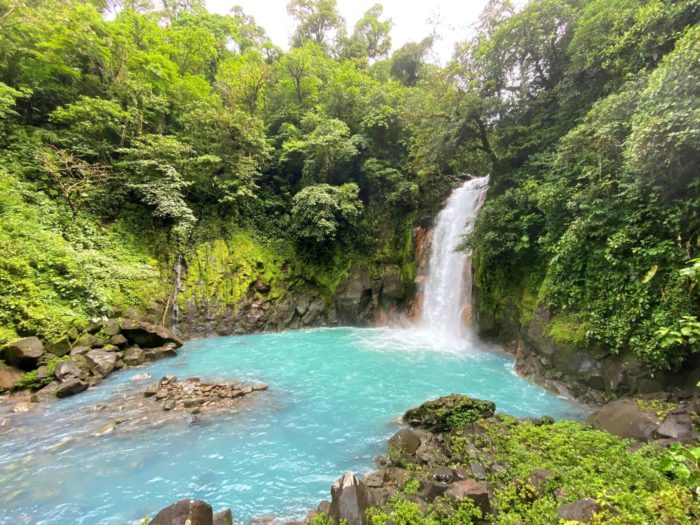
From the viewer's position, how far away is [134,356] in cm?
920

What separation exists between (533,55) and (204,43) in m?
20.0

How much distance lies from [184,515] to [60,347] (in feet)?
25.2

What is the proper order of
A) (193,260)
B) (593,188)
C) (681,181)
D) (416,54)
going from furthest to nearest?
(416,54)
(193,260)
(593,188)
(681,181)

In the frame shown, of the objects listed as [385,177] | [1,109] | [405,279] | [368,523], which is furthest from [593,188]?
[1,109]

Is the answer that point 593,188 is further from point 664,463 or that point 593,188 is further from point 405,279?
point 405,279

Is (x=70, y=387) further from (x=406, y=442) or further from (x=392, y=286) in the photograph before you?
(x=392, y=286)

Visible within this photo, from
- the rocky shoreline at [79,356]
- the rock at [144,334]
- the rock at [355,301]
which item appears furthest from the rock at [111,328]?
the rock at [355,301]

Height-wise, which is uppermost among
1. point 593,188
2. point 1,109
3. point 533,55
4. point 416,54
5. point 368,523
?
point 416,54

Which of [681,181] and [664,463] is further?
[681,181]

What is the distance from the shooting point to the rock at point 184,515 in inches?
124

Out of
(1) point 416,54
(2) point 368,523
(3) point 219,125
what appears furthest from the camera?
(1) point 416,54

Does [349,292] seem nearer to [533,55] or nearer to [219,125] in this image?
[219,125]

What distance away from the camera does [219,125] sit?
47.8 feet

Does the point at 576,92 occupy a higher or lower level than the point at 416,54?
lower
